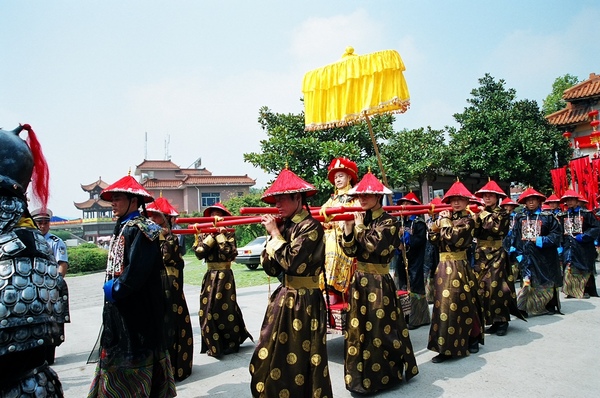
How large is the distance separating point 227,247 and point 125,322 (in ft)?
9.07

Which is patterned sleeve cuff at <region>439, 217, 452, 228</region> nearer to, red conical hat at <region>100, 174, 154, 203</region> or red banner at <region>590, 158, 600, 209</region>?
red conical hat at <region>100, 174, 154, 203</region>

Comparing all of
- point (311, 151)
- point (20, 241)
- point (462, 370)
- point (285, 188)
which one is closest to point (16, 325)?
point (20, 241)

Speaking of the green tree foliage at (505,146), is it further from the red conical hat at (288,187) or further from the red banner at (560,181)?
the red conical hat at (288,187)

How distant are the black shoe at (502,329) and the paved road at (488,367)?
85 mm

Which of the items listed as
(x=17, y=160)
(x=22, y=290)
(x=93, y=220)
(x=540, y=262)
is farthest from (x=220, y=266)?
(x=93, y=220)

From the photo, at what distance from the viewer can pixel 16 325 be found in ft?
6.10

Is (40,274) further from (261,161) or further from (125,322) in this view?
(261,161)

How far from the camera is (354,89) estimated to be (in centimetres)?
658

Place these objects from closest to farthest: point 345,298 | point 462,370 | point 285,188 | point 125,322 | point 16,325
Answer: point 16,325, point 125,322, point 285,188, point 462,370, point 345,298

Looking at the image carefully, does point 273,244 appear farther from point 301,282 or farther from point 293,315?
point 293,315

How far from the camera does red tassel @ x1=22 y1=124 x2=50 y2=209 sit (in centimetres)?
248

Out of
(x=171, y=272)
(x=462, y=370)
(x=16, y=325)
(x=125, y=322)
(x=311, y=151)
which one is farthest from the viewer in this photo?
(x=311, y=151)

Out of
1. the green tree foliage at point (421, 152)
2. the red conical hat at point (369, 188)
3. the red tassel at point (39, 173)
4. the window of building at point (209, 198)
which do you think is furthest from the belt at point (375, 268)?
the window of building at point (209, 198)

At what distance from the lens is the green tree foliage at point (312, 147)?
1109 centimetres
